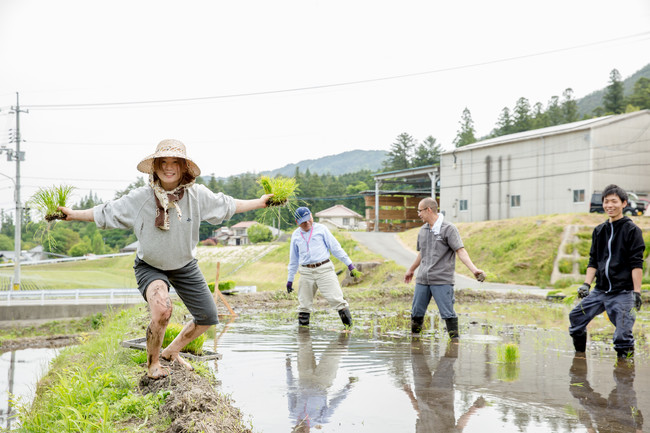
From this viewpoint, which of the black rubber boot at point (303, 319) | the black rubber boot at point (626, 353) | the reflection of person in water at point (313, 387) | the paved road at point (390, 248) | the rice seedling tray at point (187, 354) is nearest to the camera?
the reflection of person in water at point (313, 387)

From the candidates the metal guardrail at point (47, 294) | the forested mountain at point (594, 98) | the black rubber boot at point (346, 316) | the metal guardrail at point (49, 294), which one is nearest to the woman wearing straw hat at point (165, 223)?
the black rubber boot at point (346, 316)

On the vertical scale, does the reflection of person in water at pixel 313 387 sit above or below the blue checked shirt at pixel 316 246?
below

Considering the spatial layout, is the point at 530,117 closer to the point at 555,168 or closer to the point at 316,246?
the point at 555,168

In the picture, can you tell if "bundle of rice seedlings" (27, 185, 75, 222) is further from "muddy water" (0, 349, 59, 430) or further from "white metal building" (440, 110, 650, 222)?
"white metal building" (440, 110, 650, 222)

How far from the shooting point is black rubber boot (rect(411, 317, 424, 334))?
920 centimetres

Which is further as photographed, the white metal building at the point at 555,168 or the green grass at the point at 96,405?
the white metal building at the point at 555,168

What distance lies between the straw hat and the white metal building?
36163mm

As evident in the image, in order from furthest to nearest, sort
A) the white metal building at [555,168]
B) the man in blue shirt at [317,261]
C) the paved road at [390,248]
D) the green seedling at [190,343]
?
the white metal building at [555,168], the paved road at [390,248], the man in blue shirt at [317,261], the green seedling at [190,343]

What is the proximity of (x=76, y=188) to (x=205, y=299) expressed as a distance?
1583 millimetres

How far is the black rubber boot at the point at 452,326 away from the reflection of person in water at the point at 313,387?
1.65 meters

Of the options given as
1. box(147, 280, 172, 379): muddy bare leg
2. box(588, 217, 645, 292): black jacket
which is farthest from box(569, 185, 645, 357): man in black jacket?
box(147, 280, 172, 379): muddy bare leg

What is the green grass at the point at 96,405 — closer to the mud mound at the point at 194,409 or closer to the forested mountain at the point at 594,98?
the mud mound at the point at 194,409

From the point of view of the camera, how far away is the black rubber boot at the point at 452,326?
346 inches

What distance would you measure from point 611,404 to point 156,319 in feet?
12.8
